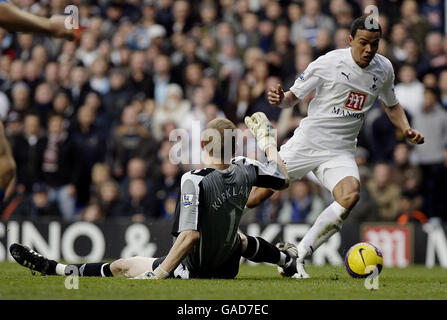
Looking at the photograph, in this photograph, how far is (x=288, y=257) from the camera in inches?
354

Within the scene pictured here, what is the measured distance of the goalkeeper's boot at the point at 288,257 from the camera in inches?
355

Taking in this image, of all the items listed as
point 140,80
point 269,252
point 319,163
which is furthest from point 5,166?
point 140,80

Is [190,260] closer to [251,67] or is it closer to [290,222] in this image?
[290,222]

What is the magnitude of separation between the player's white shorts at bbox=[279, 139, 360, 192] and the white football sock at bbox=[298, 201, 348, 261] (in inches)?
12.8

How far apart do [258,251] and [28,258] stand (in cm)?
218

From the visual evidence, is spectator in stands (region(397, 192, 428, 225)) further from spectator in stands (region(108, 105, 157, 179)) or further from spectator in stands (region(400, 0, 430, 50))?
spectator in stands (region(108, 105, 157, 179))

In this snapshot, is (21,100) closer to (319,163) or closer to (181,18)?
(181,18)

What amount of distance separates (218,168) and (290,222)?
594cm

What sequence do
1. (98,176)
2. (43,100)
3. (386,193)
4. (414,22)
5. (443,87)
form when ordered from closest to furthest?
(386,193) → (443,87) → (98,176) → (414,22) → (43,100)

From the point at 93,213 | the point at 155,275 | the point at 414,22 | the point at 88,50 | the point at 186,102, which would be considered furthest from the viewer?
the point at 88,50

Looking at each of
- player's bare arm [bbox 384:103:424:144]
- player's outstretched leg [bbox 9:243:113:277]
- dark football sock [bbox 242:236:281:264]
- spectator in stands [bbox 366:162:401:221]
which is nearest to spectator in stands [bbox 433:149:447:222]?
spectator in stands [bbox 366:162:401:221]

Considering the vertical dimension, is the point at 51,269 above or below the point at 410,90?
below

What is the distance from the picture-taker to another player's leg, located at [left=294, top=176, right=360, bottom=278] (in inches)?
361

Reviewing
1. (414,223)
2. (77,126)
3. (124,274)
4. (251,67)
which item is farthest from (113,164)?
(124,274)
